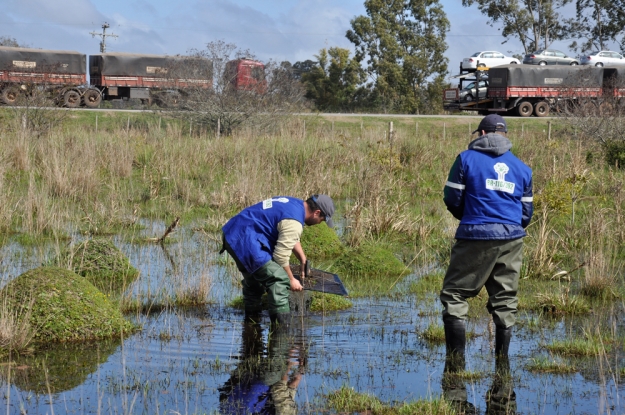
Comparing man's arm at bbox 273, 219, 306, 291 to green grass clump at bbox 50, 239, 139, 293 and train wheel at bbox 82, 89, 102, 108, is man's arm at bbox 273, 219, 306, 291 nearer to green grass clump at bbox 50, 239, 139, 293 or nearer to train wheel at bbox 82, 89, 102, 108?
green grass clump at bbox 50, 239, 139, 293

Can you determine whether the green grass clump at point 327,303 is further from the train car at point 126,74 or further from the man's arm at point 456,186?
the train car at point 126,74

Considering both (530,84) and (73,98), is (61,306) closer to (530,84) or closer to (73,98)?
(73,98)

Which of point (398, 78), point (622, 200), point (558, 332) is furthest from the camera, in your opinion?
point (398, 78)

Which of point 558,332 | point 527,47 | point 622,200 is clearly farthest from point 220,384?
point 527,47

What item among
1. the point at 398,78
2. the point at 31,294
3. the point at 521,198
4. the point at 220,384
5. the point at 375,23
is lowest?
the point at 220,384

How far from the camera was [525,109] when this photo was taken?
117 feet

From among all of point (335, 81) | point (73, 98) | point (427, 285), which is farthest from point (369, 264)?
point (335, 81)

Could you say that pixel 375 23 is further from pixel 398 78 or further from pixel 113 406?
pixel 113 406

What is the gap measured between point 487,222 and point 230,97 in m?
18.4

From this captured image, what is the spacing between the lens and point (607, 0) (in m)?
53.3

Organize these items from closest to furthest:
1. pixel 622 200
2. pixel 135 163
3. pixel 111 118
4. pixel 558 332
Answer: pixel 558 332 → pixel 622 200 → pixel 135 163 → pixel 111 118

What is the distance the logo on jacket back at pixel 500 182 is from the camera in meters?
5.96

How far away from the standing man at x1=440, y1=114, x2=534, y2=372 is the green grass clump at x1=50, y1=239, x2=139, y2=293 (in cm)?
413

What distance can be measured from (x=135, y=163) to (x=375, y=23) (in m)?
32.5
